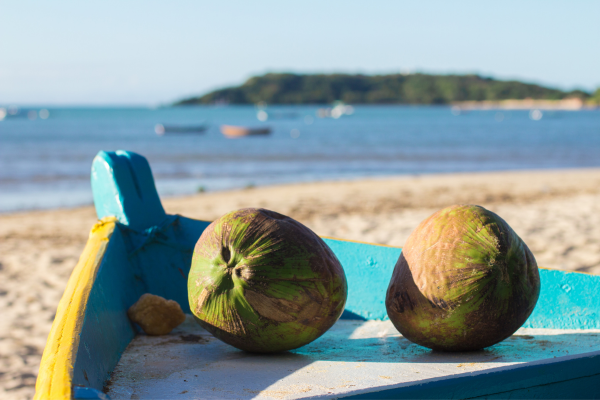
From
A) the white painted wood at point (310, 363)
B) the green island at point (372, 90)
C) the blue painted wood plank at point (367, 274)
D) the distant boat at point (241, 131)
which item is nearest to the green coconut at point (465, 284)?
the white painted wood at point (310, 363)

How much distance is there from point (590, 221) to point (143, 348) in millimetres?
7424

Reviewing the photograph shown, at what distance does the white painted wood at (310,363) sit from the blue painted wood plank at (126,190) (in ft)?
2.22

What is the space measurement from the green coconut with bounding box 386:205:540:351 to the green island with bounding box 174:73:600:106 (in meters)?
146

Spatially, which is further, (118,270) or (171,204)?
(171,204)

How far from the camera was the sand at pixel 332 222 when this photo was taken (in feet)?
15.9

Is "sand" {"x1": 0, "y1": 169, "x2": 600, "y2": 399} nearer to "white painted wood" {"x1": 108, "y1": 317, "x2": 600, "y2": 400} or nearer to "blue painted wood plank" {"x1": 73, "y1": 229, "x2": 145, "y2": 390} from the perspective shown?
"blue painted wood plank" {"x1": 73, "y1": 229, "x2": 145, "y2": 390}

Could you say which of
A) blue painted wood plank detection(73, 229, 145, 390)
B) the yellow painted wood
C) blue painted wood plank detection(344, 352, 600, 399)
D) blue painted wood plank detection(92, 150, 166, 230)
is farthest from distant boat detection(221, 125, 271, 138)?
blue painted wood plank detection(344, 352, 600, 399)

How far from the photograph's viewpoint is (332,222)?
29.1ft

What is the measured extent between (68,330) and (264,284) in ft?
2.10

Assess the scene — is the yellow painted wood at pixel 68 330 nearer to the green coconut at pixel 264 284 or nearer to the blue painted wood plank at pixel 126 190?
the blue painted wood plank at pixel 126 190

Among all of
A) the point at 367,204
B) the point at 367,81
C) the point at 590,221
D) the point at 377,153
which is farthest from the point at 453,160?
the point at 367,81

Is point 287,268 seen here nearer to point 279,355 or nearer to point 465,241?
point 279,355

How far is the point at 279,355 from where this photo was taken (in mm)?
2188

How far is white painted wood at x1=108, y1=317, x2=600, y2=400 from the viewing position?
1783 millimetres
